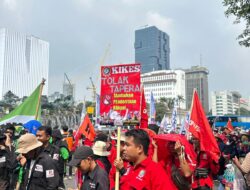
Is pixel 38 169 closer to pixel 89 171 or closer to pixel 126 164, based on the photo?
pixel 89 171

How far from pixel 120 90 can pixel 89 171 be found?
21.6 feet

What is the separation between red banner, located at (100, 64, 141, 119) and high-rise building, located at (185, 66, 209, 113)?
160 m

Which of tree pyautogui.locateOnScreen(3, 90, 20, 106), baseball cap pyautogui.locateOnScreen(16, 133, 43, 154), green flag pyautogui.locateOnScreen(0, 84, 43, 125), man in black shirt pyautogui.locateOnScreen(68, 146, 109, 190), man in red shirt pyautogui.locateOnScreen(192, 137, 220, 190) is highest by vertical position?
tree pyautogui.locateOnScreen(3, 90, 20, 106)

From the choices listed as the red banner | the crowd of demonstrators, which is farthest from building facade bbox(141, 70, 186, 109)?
the crowd of demonstrators

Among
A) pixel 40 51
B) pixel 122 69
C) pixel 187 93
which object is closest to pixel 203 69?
pixel 187 93

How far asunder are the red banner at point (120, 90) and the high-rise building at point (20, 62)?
118197mm

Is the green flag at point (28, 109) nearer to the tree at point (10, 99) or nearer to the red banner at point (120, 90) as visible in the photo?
the red banner at point (120, 90)

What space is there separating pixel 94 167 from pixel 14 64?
136 m

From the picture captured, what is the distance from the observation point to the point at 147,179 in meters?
2.62

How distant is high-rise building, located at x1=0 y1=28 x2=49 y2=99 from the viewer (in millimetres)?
126188

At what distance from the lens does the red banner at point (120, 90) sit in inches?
388

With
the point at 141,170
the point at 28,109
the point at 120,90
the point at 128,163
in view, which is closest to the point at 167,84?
the point at 120,90

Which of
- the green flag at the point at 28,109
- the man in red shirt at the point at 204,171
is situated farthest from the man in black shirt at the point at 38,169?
the green flag at the point at 28,109

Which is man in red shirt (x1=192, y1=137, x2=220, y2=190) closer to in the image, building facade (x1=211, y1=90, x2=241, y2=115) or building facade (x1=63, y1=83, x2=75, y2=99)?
building facade (x1=63, y1=83, x2=75, y2=99)
